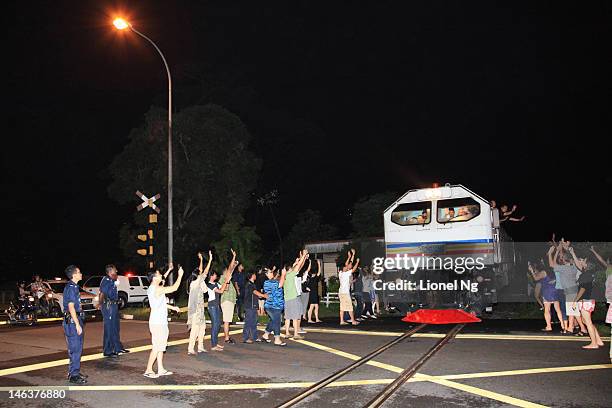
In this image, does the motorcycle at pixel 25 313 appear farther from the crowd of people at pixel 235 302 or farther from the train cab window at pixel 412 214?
the train cab window at pixel 412 214

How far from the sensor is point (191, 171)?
3388 cm

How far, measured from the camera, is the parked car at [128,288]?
2362cm

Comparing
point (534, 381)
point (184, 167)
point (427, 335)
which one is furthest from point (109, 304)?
point (184, 167)

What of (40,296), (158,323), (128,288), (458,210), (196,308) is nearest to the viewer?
(158,323)

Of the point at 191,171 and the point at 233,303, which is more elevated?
the point at 191,171

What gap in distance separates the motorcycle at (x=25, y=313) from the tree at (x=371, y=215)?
33278 millimetres

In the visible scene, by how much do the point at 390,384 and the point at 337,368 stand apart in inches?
57.7

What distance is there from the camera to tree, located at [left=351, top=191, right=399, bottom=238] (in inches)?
1921

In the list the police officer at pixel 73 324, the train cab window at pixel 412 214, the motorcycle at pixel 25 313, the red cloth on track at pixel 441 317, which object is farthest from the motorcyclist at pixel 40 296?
the red cloth on track at pixel 441 317

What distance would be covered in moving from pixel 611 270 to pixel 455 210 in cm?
600

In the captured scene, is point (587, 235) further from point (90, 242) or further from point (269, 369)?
point (90, 242)

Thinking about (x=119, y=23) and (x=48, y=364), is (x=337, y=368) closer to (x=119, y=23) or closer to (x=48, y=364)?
(x=48, y=364)

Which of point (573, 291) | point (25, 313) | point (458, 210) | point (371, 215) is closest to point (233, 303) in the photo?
point (458, 210)

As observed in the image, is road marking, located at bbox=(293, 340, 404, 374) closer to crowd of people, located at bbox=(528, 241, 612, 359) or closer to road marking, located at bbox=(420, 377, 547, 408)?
road marking, located at bbox=(420, 377, 547, 408)
